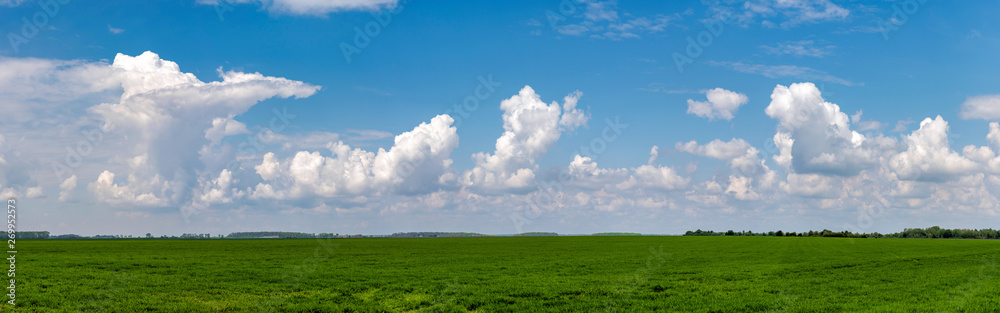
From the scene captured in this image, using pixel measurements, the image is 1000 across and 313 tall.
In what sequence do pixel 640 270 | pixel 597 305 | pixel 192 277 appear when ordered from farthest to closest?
pixel 640 270
pixel 192 277
pixel 597 305

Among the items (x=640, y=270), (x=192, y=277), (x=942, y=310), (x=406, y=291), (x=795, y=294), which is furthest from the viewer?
(x=640, y=270)

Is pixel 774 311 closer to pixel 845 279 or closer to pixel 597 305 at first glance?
pixel 597 305

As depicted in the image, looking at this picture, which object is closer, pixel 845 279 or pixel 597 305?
pixel 597 305

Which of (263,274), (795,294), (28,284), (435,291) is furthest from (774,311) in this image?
(28,284)

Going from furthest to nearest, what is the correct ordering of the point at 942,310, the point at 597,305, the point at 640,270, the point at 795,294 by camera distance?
1. the point at 640,270
2. the point at 795,294
3. the point at 597,305
4. the point at 942,310

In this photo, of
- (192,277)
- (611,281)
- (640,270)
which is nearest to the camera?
(611,281)

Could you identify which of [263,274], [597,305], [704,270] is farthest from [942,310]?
[263,274]

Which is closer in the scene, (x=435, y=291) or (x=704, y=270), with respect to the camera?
(x=435, y=291)

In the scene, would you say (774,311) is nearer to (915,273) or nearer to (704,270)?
(704,270)

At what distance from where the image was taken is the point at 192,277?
37844 mm

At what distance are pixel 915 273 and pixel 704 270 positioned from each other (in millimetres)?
14343

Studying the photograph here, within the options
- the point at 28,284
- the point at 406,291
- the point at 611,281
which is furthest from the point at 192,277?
the point at 611,281

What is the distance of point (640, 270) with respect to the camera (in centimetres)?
4206

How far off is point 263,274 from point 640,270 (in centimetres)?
2722
